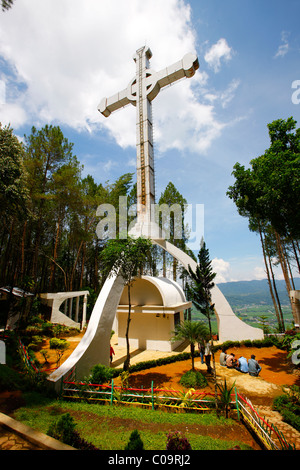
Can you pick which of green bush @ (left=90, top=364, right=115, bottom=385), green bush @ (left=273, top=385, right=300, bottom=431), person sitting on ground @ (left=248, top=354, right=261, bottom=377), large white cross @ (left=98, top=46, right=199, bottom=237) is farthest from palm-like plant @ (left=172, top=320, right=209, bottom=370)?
large white cross @ (left=98, top=46, right=199, bottom=237)

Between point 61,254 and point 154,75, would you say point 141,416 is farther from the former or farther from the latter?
point 61,254

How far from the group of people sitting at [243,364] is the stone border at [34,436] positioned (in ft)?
28.9

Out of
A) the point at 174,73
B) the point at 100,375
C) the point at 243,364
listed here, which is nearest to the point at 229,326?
→ the point at 243,364

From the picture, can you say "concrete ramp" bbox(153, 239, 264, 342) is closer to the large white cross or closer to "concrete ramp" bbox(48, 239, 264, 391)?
"concrete ramp" bbox(48, 239, 264, 391)

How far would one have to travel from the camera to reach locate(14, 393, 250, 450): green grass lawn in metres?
4.82

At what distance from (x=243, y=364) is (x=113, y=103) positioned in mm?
19379

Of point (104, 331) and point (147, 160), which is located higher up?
point (147, 160)

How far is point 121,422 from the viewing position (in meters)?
5.77

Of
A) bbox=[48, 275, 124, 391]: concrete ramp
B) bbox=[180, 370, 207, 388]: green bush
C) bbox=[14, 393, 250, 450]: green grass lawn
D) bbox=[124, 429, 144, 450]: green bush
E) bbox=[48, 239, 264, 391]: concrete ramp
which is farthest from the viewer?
bbox=[180, 370, 207, 388]: green bush

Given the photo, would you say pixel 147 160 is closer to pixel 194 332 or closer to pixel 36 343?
pixel 194 332

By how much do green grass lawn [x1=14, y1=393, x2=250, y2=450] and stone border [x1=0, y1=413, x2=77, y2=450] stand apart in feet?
1.77

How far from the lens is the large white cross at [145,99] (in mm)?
15031

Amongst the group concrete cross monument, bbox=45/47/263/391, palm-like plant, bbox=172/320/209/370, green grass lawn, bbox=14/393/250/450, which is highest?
concrete cross monument, bbox=45/47/263/391
